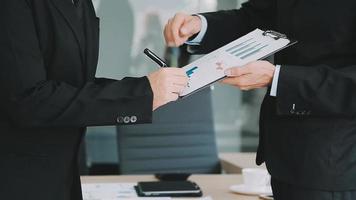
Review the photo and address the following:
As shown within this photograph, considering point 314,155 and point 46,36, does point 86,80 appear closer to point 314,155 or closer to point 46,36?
point 46,36

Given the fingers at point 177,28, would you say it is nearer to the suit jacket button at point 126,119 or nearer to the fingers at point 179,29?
the fingers at point 179,29

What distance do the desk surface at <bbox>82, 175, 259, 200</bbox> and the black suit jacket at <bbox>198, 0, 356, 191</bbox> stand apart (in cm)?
69

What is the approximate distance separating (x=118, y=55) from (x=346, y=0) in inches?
127

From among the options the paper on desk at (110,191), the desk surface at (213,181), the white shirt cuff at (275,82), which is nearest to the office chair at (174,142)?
the desk surface at (213,181)

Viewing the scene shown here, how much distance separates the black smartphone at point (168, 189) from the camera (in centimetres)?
241

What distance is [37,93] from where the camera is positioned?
1486mm

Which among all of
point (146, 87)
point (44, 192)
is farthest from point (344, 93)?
point (44, 192)

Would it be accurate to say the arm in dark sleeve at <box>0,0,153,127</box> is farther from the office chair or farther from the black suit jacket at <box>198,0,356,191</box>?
the office chair

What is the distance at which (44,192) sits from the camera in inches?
62.5

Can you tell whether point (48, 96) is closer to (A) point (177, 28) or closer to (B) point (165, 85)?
(B) point (165, 85)

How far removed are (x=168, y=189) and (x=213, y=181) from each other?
36cm

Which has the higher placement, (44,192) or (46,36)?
(46,36)

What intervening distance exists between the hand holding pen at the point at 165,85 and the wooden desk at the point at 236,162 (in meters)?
1.72

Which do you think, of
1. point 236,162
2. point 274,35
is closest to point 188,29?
point 274,35
